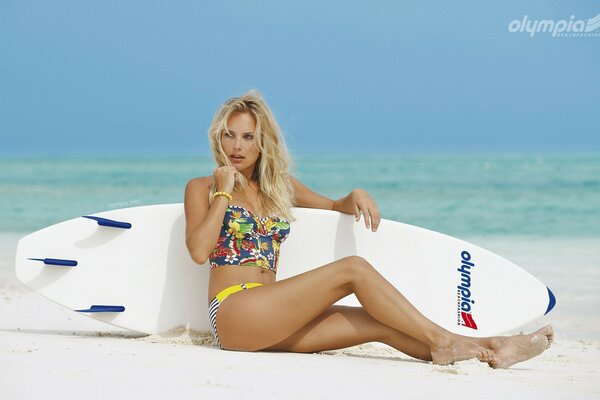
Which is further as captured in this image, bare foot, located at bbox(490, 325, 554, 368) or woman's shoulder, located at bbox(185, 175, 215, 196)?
woman's shoulder, located at bbox(185, 175, 215, 196)

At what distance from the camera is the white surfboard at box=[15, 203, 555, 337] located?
3.70m

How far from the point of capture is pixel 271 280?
3.28 m

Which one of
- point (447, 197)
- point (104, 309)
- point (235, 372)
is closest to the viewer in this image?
point (235, 372)

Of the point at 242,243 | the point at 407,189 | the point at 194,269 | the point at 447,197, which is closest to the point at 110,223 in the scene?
the point at 194,269

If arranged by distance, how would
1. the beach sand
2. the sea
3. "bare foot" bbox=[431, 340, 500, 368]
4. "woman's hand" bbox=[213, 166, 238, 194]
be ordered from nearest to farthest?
the beach sand → "bare foot" bbox=[431, 340, 500, 368] → "woman's hand" bbox=[213, 166, 238, 194] → the sea

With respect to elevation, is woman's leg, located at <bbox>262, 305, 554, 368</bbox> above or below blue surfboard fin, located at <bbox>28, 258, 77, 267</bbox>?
below

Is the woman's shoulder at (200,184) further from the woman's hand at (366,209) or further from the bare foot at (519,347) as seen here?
the bare foot at (519,347)

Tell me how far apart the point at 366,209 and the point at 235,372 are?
3.38 feet

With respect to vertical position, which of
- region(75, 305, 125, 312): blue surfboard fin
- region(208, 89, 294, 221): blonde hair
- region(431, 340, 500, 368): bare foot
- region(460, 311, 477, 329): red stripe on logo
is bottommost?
region(75, 305, 125, 312): blue surfboard fin

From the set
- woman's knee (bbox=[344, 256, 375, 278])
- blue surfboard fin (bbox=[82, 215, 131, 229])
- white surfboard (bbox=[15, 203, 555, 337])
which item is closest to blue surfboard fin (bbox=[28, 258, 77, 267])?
white surfboard (bbox=[15, 203, 555, 337])

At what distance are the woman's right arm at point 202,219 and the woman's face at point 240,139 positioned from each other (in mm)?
127

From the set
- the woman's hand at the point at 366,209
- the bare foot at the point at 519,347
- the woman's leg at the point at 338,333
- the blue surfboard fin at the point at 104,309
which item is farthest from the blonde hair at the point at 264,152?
the bare foot at the point at 519,347

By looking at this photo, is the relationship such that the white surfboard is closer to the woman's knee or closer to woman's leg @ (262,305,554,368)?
woman's leg @ (262,305,554,368)

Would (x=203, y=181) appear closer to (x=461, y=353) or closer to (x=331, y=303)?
(x=331, y=303)
